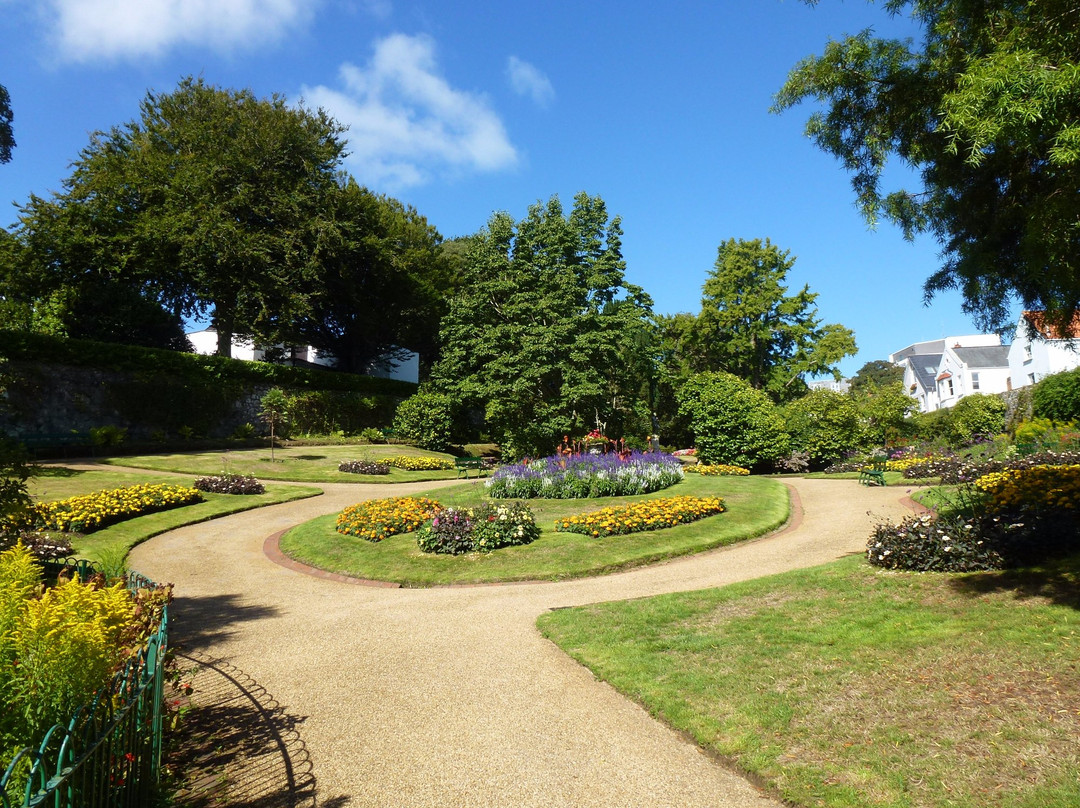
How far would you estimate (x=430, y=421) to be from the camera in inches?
1334

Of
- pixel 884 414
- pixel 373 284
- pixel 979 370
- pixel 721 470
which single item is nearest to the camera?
pixel 721 470

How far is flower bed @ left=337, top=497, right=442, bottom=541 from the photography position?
44.1 ft

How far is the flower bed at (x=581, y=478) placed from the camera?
55.6 ft

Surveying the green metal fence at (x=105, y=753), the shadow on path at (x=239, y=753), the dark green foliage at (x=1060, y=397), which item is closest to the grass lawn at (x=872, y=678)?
the shadow on path at (x=239, y=753)

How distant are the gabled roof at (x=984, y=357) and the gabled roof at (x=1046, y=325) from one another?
57.7 m

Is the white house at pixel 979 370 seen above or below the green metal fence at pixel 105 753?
above

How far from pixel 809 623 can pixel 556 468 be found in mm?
11284

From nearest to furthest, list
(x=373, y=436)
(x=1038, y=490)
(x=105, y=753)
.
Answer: (x=105, y=753)
(x=1038, y=490)
(x=373, y=436)

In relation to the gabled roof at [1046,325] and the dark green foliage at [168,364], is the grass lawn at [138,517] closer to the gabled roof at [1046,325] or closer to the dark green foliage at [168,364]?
the dark green foliage at [168,364]

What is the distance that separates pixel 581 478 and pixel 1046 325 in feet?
38.4

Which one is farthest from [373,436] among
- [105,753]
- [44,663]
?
[105,753]

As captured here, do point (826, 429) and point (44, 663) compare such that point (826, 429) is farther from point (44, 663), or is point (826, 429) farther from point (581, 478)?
point (44, 663)

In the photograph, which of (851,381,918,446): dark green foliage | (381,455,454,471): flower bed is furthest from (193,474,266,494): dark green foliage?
(851,381,918,446): dark green foliage

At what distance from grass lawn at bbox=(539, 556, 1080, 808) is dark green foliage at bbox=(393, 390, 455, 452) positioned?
85.3 ft
